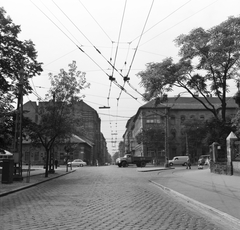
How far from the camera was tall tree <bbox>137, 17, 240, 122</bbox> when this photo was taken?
24562 mm

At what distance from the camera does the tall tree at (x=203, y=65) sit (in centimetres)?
2456

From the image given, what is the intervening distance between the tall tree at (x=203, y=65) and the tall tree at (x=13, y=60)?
1022 centimetres

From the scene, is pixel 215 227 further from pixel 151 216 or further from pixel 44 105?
pixel 44 105

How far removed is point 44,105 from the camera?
1126 inches

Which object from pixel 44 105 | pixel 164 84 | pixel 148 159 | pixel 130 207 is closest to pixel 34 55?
pixel 44 105

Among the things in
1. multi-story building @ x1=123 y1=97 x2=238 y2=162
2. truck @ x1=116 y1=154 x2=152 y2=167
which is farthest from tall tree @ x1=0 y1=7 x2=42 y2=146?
multi-story building @ x1=123 y1=97 x2=238 y2=162

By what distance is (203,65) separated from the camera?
1085 inches

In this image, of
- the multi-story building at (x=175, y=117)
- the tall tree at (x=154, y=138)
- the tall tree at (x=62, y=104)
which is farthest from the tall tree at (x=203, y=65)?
the multi-story building at (x=175, y=117)

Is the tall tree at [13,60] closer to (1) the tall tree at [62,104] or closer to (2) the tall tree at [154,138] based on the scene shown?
(1) the tall tree at [62,104]

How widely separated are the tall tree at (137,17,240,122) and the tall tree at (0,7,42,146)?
10215mm

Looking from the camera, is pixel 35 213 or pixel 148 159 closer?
pixel 35 213

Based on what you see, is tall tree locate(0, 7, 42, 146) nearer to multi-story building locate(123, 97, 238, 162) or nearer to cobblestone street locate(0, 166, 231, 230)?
cobblestone street locate(0, 166, 231, 230)

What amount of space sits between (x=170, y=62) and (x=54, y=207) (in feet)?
72.2

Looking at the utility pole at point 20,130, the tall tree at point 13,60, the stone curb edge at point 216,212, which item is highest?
the tall tree at point 13,60
